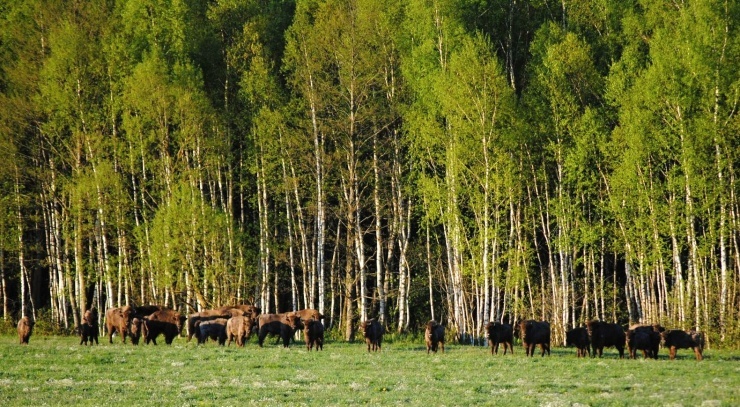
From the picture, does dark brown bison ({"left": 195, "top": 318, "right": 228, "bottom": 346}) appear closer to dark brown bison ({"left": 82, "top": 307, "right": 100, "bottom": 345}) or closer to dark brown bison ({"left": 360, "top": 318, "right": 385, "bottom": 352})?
dark brown bison ({"left": 82, "top": 307, "right": 100, "bottom": 345})

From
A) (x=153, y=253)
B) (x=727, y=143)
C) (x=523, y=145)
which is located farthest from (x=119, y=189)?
(x=727, y=143)

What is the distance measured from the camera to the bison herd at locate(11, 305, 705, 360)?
96.7 ft

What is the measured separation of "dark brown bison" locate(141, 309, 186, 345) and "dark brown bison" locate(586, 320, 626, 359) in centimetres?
1561

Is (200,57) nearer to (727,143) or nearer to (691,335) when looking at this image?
(727,143)

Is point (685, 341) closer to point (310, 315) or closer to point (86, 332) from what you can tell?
point (310, 315)

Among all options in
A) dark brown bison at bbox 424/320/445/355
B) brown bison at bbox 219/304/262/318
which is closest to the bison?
brown bison at bbox 219/304/262/318

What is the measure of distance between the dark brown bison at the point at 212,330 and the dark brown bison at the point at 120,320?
3.26 metres

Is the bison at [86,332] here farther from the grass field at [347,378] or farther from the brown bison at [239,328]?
the brown bison at [239,328]

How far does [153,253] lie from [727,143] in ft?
80.0

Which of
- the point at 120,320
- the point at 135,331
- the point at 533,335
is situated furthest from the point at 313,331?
the point at 120,320

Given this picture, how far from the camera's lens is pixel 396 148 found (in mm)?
43031

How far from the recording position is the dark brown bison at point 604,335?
101 feet

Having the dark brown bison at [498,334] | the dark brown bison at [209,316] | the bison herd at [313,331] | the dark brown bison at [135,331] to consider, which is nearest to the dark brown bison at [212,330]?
the bison herd at [313,331]

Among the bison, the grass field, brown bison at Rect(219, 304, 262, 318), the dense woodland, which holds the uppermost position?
the dense woodland
